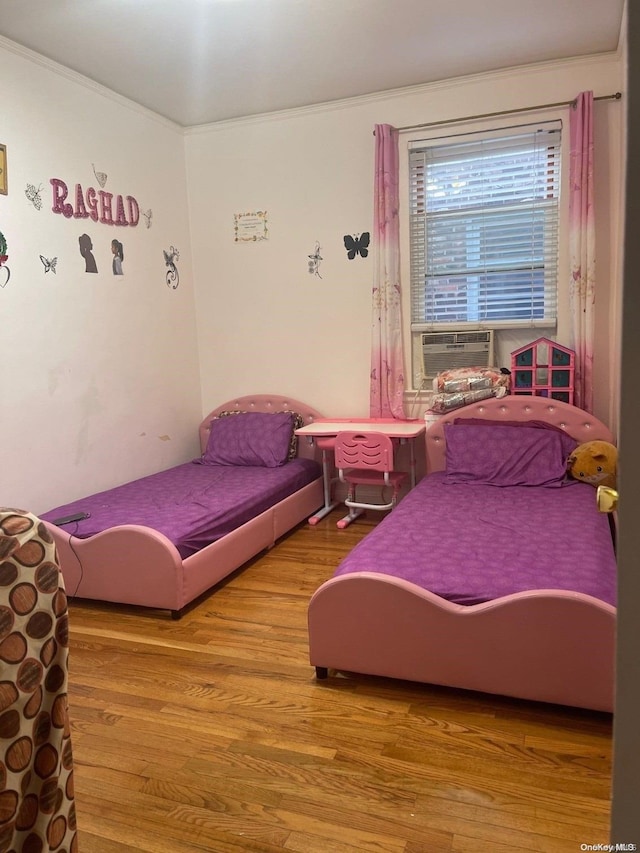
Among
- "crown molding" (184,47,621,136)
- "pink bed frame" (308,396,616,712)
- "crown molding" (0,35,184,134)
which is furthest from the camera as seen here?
"crown molding" (184,47,621,136)

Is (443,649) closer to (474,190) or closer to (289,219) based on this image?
(474,190)

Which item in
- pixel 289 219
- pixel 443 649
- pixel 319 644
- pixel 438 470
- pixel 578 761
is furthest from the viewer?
pixel 289 219

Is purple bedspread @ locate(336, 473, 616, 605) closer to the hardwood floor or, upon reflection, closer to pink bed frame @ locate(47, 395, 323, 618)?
the hardwood floor

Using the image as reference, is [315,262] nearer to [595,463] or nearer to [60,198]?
[60,198]

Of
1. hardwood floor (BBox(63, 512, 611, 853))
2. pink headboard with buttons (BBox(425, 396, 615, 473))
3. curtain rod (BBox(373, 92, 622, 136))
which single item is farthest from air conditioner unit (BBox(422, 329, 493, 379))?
hardwood floor (BBox(63, 512, 611, 853))

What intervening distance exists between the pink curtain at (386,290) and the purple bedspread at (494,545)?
984 mm

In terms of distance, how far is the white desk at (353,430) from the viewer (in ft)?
12.1

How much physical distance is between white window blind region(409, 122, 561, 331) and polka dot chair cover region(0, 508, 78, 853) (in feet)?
10.8

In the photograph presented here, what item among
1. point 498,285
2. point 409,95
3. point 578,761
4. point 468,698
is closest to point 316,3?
point 409,95

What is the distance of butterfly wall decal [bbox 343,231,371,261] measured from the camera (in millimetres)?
4035

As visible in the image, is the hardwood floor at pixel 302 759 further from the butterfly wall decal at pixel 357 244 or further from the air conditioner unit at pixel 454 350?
the butterfly wall decal at pixel 357 244

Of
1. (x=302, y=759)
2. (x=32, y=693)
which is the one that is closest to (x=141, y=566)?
(x=302, y=759)

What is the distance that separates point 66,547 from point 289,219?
258cm

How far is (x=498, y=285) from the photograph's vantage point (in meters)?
3.80
